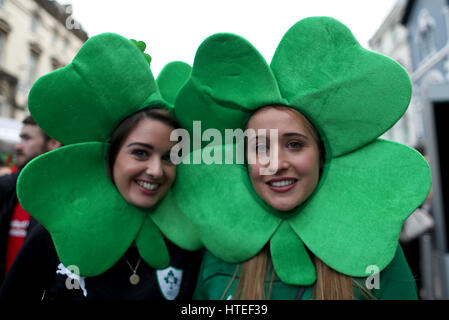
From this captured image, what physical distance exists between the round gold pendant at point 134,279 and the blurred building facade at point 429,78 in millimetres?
1803

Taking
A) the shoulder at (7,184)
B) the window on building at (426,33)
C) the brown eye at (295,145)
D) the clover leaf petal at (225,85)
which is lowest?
the shoulder at (7,184)

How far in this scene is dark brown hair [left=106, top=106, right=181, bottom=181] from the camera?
131 cm

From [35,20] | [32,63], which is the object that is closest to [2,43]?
[32,63]

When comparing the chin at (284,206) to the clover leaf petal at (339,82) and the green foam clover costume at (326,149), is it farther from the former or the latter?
the clover leaf petal at (339,82)

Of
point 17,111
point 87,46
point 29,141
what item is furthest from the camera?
point 17,111

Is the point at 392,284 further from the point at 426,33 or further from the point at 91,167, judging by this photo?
the point at 426,33

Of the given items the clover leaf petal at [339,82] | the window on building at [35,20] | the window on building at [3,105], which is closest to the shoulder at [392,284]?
the clover leaf petal at [339,82]

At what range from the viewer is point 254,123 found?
1.26 meters

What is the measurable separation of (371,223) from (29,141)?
7.33ft

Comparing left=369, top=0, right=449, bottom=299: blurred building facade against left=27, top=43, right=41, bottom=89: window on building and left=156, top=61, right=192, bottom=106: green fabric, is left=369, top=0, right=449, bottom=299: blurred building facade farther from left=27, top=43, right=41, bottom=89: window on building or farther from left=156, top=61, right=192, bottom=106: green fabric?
left=27, top=43, right=41, bottom=89: window on building

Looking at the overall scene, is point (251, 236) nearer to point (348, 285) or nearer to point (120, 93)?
point (348, 285)

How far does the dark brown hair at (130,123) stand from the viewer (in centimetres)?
131

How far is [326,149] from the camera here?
1.28m
